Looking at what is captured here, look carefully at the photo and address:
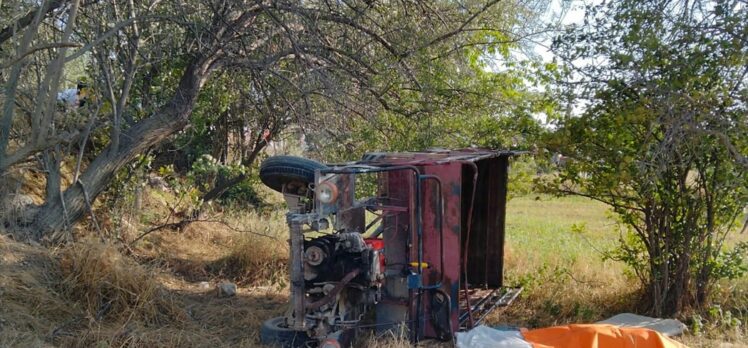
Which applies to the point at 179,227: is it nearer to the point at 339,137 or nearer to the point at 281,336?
the point at 339,137

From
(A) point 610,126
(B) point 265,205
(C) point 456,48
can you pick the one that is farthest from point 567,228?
(A) point 610,126

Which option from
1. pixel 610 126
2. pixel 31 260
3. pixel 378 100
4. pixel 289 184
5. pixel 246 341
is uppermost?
pixel 378 100

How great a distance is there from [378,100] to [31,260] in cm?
490

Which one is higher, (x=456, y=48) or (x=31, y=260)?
(x=456, y=48)

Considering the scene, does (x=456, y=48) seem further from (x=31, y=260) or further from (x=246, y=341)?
(x=31, y=260)

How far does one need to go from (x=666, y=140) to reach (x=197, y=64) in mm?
→ 5621

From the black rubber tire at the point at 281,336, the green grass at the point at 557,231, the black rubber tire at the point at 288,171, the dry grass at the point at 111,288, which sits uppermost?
the black rubber tire at the point at 288,171

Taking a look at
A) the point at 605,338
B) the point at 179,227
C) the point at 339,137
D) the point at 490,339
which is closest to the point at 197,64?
the point at 339,137

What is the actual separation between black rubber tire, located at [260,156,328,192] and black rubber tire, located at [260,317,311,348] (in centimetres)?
123

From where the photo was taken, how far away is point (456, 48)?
962 cm

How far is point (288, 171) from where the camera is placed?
611 centimetres

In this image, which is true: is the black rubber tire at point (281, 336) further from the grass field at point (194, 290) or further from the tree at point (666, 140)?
the tree at point (666, 140)

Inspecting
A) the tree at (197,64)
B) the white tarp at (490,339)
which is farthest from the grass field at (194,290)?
the tree at (197,64)

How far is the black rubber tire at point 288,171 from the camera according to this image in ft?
19.9
